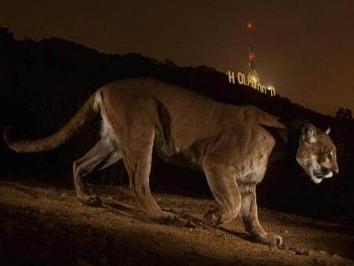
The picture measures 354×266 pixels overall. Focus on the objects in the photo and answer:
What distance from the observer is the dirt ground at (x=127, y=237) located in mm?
5289

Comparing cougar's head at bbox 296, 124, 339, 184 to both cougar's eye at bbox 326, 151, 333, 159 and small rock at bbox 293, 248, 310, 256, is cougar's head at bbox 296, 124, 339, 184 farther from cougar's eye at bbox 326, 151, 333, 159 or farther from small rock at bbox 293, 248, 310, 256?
small rock at bbox 293, 248, 310, 256

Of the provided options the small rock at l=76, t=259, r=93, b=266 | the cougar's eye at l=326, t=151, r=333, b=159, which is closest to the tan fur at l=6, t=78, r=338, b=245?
the cougar's eye at l=326, t=151, r=333, b=159

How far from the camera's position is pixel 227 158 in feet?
26.2

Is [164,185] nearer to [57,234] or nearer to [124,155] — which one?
[124,155]

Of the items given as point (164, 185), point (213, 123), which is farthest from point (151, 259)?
point (164, 185)

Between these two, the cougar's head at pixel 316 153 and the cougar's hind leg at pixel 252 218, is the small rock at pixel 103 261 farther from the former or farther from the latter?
the cougar's head at pixel 316 153

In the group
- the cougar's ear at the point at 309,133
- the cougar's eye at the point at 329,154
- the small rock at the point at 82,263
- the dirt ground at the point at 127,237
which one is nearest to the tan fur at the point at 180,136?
the cougar's ear at the point at 309,133

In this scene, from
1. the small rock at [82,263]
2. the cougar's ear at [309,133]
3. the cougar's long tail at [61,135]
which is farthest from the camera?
the cougar's long tail at [61,135]

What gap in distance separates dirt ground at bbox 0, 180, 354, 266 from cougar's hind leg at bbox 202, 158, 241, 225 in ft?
0.81

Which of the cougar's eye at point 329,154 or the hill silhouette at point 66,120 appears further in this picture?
the hill silhouette at point 66,120

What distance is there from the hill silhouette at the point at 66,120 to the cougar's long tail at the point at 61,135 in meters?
2.57

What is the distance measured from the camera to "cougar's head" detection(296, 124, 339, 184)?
8.23 m

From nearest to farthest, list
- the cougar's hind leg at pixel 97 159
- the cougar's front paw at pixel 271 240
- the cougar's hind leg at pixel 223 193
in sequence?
the cougar's hind leg at pixel 223 193 < the cougar's front paw at pixel 271 240 < the cougar's hind leg at pixel 97 159

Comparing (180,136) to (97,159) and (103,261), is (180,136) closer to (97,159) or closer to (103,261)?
(97,159)
